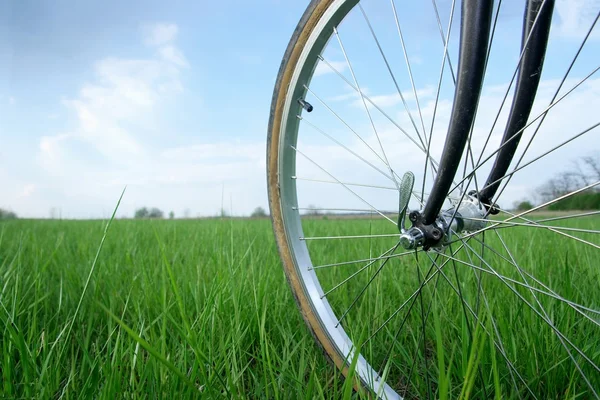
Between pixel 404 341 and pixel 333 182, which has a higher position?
pixel 333 182

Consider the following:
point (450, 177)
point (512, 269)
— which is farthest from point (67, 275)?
point (512, 269)

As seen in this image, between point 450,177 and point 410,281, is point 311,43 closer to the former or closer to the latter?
point 450,177

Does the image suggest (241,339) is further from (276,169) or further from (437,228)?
(437,228)

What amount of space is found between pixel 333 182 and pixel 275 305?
42 cm

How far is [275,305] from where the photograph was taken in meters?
1.50

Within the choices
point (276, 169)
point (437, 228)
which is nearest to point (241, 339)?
point (276, 169)

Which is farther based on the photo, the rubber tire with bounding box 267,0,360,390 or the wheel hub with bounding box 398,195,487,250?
the rubber tire with bounding box 267,0,360,390

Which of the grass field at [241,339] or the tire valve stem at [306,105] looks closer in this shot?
the grass field at [241,339]

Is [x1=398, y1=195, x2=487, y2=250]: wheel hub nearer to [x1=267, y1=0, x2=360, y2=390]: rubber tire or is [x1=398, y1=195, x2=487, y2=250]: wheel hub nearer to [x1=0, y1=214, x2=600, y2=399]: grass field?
[x1=0, y1=214, x2=600, y2=399]: grass field

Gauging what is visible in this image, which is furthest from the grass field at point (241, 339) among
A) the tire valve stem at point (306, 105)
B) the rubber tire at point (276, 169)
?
the tire valve stem at point (306, 105)

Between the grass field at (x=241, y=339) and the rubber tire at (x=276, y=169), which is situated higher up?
the rubber tire at (x=276, y=169)

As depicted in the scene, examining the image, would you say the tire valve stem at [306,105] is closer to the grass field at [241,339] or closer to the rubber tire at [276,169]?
the rubber tire at [276,169]

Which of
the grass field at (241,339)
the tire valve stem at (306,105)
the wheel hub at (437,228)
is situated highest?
the tire valve stem at (306,105)

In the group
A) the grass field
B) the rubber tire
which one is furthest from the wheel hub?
the rubber tire
